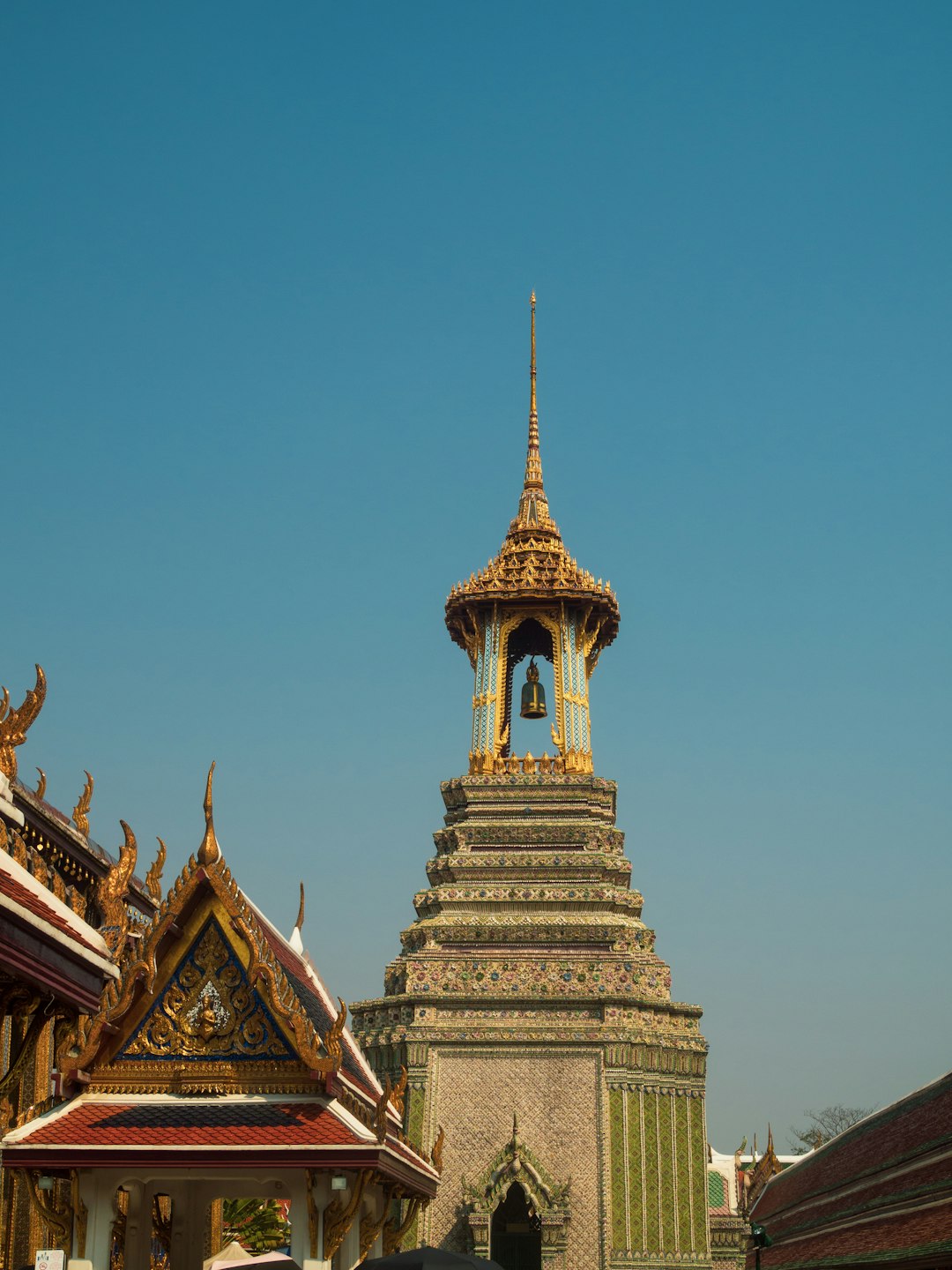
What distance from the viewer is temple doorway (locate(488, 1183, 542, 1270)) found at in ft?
117

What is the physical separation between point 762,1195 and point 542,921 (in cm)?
1029

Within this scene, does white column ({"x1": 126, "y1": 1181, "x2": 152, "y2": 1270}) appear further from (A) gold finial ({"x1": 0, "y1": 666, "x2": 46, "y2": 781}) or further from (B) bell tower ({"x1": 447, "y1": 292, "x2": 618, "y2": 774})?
(B) bell tower ({"x1": 447, "y1": 292, "x2": 618, "y2": 774})

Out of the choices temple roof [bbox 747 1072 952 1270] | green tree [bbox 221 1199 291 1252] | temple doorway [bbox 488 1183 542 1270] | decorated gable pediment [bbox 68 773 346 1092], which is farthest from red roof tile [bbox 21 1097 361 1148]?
temple doorway [bbox 488 1183 542 1270]

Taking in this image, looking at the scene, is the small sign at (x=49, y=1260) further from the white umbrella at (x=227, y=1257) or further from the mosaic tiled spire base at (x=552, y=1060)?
the mosaic tiled spire base at (x=552, y=1060)

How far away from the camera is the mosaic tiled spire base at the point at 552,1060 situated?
115 feet

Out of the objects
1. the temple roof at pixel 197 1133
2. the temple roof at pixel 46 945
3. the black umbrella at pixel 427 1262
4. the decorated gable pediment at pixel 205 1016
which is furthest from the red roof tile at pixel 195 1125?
the black umbrella at pixel 427 1262

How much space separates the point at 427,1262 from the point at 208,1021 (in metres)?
2.78

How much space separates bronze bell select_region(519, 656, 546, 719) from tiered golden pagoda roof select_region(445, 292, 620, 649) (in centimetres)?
219

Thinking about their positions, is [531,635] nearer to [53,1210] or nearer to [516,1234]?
[516,1234]

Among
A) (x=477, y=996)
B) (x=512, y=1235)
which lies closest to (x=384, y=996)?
(x=477, y=996)

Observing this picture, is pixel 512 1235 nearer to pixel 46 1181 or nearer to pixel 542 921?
pixel 542 921

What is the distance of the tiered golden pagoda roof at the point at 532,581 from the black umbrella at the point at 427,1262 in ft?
98.9

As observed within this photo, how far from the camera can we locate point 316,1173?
13.2 m

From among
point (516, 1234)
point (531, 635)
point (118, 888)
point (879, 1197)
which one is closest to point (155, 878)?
point (118, 888)
